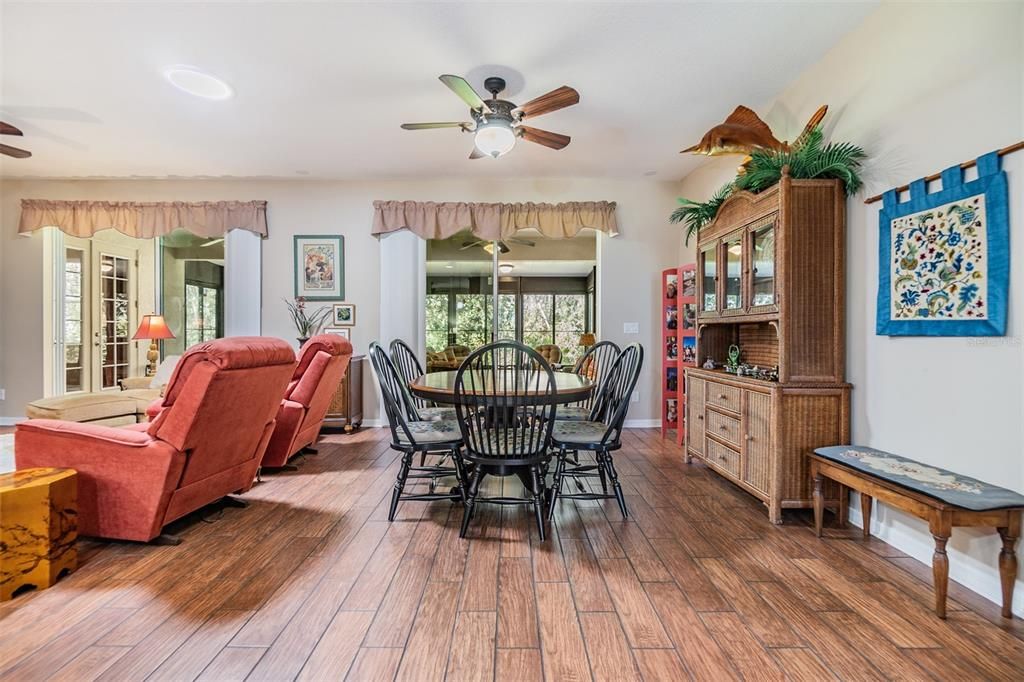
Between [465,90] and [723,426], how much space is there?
107 inches

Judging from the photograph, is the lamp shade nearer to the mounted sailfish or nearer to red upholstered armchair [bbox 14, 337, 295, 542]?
red upholstered armchair [bbox 14, 337, 295, 542]

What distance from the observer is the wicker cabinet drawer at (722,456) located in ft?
9.53

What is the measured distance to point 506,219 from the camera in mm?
5020

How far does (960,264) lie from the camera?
1.92 m

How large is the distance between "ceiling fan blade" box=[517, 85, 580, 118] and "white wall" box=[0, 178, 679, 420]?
2.22 metres

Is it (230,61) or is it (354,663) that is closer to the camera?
(354,663)

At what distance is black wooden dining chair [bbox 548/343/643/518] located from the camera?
250 centimetres

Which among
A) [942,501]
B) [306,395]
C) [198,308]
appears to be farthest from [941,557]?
[198,308]

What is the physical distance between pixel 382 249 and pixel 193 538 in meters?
3.50

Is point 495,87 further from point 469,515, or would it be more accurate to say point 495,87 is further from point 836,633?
point 836,633

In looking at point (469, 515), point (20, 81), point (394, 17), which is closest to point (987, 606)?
point (469, 515)

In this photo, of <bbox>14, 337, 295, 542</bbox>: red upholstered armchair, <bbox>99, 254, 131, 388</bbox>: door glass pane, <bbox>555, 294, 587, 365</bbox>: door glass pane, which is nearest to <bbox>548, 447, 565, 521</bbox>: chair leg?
<bbox>14, 337, 295, 542</bbox>: red upholstered armchair

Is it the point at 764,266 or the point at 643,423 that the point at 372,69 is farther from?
the point at 643,423

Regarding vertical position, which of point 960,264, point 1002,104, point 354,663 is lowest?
point 354,663
